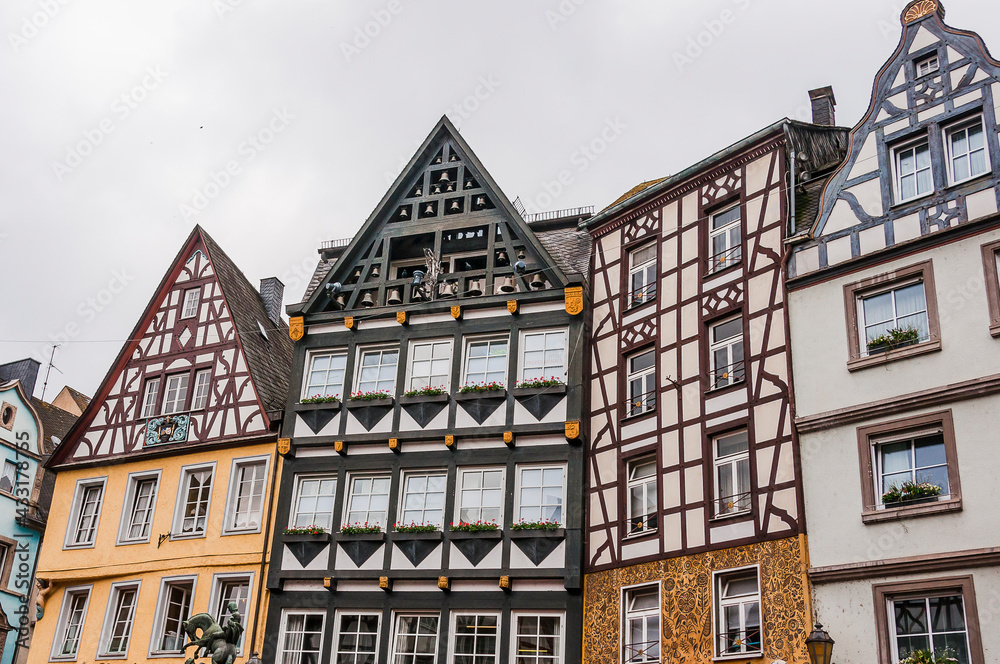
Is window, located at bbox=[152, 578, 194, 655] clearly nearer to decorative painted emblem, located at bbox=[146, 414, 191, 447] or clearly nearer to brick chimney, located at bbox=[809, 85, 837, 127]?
decorative painted emblem, located at bbox=[146, 414, 191, 447]

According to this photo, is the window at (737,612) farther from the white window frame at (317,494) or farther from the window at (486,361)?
the white window frame at (317,494)

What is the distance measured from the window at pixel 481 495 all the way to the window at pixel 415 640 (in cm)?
239

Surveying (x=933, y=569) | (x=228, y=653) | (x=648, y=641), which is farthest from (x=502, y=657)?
(x=933, y=569)

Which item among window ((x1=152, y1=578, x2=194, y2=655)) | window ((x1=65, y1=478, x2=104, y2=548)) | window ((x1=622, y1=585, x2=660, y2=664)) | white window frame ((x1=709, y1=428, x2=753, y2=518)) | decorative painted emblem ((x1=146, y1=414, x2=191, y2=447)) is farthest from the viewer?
window ((x1=65, y1=478, x2=104, y2=548))

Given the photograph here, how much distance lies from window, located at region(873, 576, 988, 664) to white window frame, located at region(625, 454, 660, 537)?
5474 millimetres

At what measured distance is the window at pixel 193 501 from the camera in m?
28.7

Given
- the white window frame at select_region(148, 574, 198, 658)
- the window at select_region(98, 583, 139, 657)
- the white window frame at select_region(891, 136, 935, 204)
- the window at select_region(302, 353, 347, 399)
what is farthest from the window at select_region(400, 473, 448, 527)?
the white window frame at select_region(891, 136, 935, 204)

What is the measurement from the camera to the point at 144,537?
2919cm

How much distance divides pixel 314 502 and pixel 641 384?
327 inches

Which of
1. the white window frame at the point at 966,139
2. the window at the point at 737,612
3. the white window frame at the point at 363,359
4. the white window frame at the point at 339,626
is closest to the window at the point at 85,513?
the white window frame at the point at 363,359

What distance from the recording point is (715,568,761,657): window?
2094 cm

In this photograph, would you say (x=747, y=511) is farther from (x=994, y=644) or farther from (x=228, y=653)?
(x=228, y=653)

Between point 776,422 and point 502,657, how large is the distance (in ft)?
25.0

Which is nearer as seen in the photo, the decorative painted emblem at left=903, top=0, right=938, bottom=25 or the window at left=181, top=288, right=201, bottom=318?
the decorative painted emblem at left=903, top=0, right=938, bottom=25
